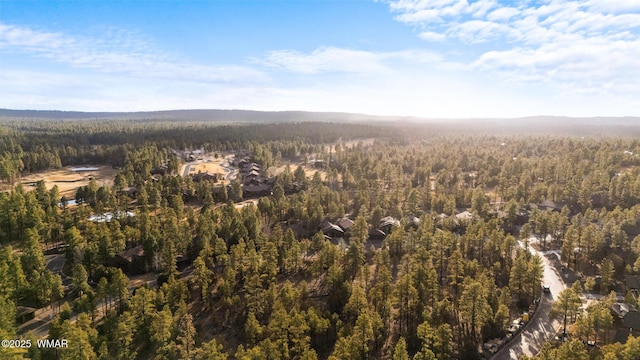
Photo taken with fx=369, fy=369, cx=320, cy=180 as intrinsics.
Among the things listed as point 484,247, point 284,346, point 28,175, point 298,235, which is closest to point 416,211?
point 484,247

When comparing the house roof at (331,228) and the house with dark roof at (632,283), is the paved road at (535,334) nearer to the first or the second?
the house with dark roof at (632,283)

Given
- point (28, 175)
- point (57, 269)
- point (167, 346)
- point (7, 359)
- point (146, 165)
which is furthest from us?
point (28, 175)

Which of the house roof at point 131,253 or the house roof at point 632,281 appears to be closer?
the house roof at point 632,281

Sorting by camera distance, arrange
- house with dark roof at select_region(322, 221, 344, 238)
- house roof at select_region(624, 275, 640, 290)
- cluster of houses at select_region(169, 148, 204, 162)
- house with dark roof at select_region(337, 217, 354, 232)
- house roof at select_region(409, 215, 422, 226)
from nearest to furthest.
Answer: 1. house roof at select_region(624, 275, 640, 290)
2. house with dark roof at select_region(322, 221, 344, 238)
3. house with dark roof at select_region(337, 217, 354, 232)
4. house roof at select_region(409, 215, 422, 226)
5. cluster of houses at select_region(169, 148, 204, 162)

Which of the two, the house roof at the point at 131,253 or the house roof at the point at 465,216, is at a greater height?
the house roof at the point at 465,216

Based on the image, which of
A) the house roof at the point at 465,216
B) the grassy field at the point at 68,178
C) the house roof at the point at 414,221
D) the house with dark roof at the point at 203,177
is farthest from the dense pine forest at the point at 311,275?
the grassy field at the point at 68,178

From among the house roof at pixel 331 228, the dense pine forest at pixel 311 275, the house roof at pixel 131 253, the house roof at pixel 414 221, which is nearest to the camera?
the dense pine forest at pixel 311 275

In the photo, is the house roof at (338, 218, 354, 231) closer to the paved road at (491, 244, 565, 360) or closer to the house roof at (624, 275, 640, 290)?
the paved road at (491, 244, 565, 360)

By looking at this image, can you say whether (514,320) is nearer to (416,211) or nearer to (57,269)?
(416,211)

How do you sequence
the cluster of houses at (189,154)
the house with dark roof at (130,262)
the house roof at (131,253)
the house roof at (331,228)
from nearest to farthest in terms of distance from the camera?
the house with dark roof at (130,262), the house roof at (131,253), the house roof at (331,228), the cluster of houses at (189,154)

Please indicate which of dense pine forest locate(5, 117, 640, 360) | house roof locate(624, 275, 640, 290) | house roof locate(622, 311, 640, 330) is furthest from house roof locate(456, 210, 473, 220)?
house roof locate(622, 311, 640, 330)

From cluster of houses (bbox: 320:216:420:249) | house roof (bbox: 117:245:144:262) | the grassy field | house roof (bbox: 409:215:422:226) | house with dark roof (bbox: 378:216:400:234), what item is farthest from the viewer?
the grassy field
